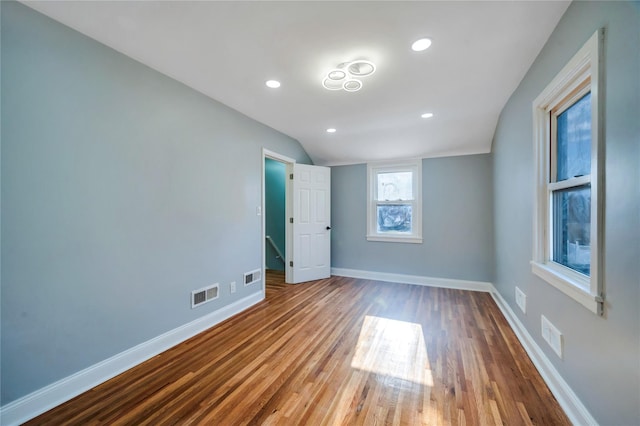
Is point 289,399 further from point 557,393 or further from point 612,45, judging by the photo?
point 612,45

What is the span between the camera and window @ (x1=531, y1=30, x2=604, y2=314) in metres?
1.26

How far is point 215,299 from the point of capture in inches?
111

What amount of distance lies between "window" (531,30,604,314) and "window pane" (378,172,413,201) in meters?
2.51

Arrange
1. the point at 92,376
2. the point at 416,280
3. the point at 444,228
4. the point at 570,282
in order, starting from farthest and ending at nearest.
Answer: the point at 416,280 < the point at 444,228 < the point at 92,376 < the point at 570,282

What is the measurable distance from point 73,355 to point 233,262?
1536mm

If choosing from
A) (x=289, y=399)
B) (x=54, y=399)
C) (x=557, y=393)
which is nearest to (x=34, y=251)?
(x=54, y=399)

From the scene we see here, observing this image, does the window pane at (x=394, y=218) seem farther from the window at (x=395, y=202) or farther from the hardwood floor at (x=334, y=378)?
the hardwood floor at (x=334, y=378)

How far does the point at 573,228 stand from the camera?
170cm

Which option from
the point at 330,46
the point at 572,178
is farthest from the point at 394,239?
the point at 330,46

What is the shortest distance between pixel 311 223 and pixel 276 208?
1.41 metres

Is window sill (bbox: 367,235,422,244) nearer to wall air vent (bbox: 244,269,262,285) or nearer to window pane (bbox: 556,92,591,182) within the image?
wall air vent (bbox: 244,269,262,285)

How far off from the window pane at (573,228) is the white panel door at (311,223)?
127 inches

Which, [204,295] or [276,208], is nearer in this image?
[204,295]

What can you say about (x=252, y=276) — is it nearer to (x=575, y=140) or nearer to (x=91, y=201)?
(x=91, y=201)
